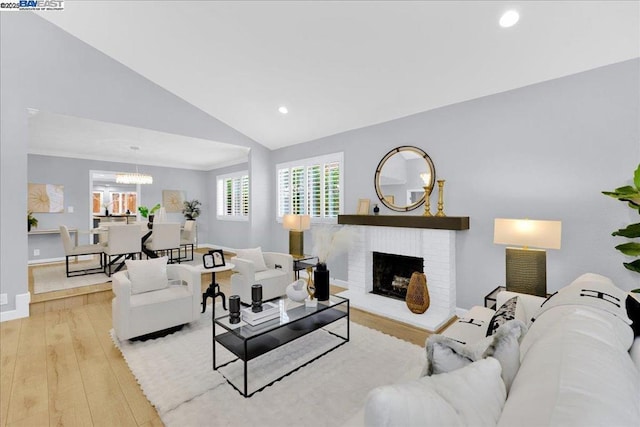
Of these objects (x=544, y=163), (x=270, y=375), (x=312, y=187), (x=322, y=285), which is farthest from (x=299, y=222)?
(x=544, y=163)

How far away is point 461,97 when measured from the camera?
346 cm

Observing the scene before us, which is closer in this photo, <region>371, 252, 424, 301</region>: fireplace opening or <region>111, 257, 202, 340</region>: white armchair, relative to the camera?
<region>111, 257, 202, 340</region>: white armchair

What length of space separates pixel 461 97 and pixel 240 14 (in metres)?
2.69

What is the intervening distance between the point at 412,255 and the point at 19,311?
5.00 m

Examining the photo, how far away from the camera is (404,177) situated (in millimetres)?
4082

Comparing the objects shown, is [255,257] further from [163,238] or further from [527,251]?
[527,251]

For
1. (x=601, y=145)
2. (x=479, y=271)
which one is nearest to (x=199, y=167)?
(x=479, y=271)

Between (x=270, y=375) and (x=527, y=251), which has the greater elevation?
(x=527, y=251)

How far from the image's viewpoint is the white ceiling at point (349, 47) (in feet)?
8.06

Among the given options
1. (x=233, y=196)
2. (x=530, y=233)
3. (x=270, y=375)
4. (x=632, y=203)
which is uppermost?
(x=233, y=196)

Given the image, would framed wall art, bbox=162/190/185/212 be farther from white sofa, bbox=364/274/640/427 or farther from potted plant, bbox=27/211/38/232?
white sofa, bbox=364/274/640/427

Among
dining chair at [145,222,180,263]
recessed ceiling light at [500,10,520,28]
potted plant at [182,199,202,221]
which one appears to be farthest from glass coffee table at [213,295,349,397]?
potted plant at [182,199,202,221]

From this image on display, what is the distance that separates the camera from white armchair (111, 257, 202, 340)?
2721mm

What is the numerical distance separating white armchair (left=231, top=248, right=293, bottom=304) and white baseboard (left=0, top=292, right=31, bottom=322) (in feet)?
8.05
